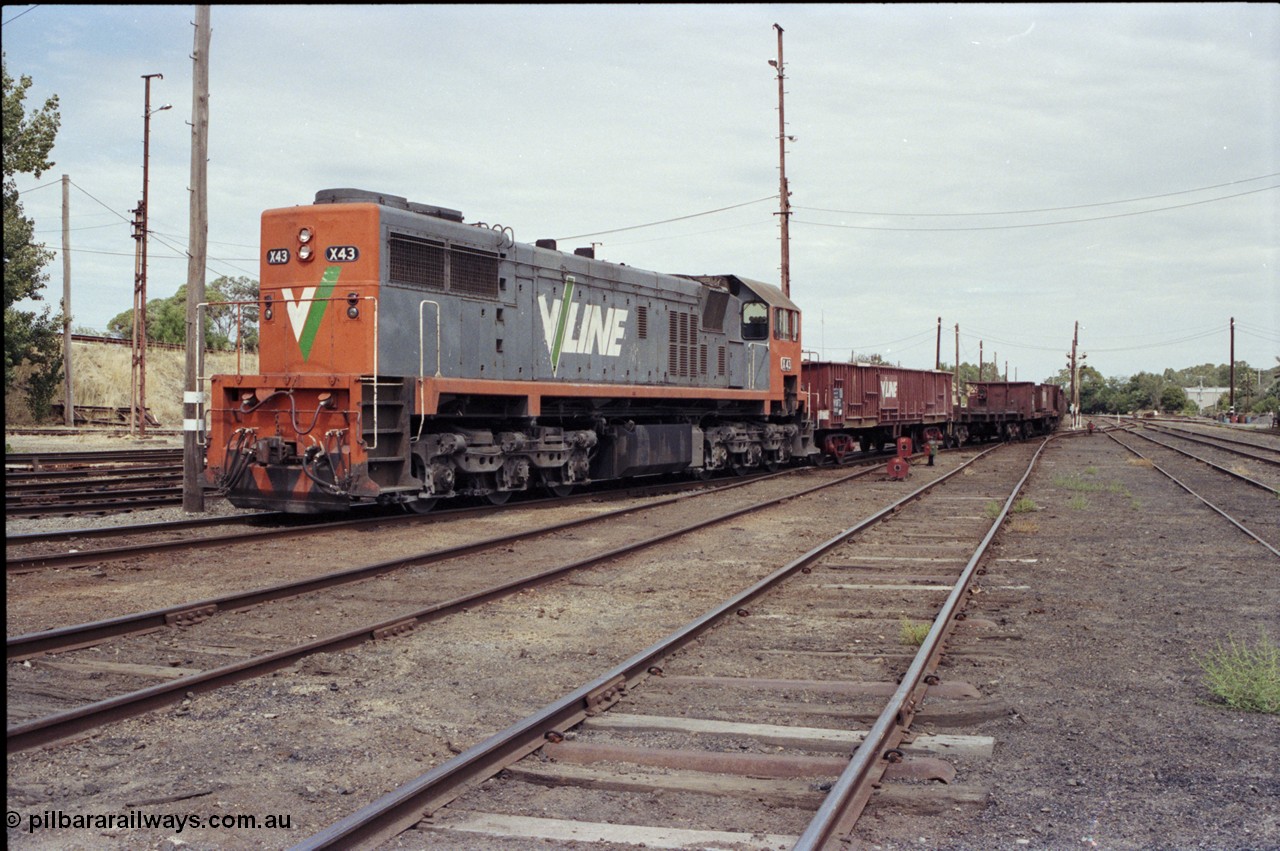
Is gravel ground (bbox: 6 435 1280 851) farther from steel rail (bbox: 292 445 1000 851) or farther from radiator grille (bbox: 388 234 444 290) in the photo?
radiator grille (bbox: 388 234 444 290)

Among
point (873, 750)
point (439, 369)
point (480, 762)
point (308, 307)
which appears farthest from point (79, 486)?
point (873, 750)

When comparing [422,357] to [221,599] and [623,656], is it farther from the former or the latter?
[623,656]

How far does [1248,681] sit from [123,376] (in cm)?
5018

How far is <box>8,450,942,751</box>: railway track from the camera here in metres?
5.04

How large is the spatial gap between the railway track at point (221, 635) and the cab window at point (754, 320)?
34.9 feet

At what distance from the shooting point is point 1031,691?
18.3ft

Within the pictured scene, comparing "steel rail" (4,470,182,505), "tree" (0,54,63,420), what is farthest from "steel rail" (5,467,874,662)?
"tree" (0,54,63,420)

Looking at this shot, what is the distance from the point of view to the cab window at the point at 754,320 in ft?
66.2

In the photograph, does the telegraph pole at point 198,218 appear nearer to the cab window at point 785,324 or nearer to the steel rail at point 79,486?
the steel rail at point 79,486

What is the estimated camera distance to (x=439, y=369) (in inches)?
485

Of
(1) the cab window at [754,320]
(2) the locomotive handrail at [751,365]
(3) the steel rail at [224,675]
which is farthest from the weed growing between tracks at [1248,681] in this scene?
(1) the cab window at [754,320]

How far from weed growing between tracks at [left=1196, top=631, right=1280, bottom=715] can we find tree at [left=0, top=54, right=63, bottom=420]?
1156 inches

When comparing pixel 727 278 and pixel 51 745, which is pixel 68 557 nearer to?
pixel 51 745

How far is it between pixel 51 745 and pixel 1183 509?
1526 cm
